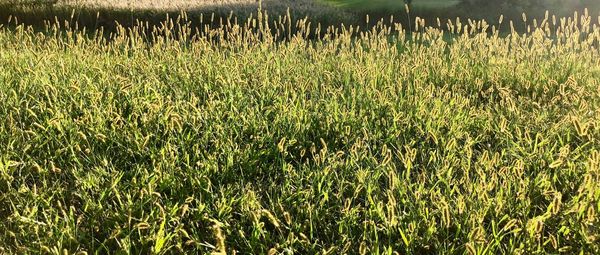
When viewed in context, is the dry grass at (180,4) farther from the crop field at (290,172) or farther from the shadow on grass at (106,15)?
the crop field at (290,172)

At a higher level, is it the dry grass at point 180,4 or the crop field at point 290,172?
the dry grass at point 180,4

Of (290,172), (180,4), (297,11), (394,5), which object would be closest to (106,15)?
(180,4)

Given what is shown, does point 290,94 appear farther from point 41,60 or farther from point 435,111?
point 41,60

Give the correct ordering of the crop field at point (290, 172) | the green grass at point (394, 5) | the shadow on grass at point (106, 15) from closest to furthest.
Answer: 1. the crop field at point (290, 172)
2. the shadow on grass at point (106, 15)
3. the green grass at point (394, 5)

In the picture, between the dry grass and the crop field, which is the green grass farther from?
the crop field

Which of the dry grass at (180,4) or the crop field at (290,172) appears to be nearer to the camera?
the crop field at (290,172)

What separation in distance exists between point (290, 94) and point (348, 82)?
531 mm

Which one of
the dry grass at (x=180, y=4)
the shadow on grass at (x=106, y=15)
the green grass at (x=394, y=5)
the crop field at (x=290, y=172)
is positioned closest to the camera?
the crop field at (x=290, y=172)

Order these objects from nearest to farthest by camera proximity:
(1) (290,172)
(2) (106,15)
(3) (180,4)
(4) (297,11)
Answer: (1) (290,172) → (2) (106,15) → (3) (180,4) → (4) (297,11)

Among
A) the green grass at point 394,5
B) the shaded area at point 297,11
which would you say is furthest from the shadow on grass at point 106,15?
the green grass at point 394,5

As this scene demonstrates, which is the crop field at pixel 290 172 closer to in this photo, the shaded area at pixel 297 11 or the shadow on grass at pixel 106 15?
the shadow on grass at pixel 106 15

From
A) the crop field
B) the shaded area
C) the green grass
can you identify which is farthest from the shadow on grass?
the crop field

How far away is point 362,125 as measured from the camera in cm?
347

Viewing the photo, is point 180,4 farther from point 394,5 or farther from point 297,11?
point 394,5
